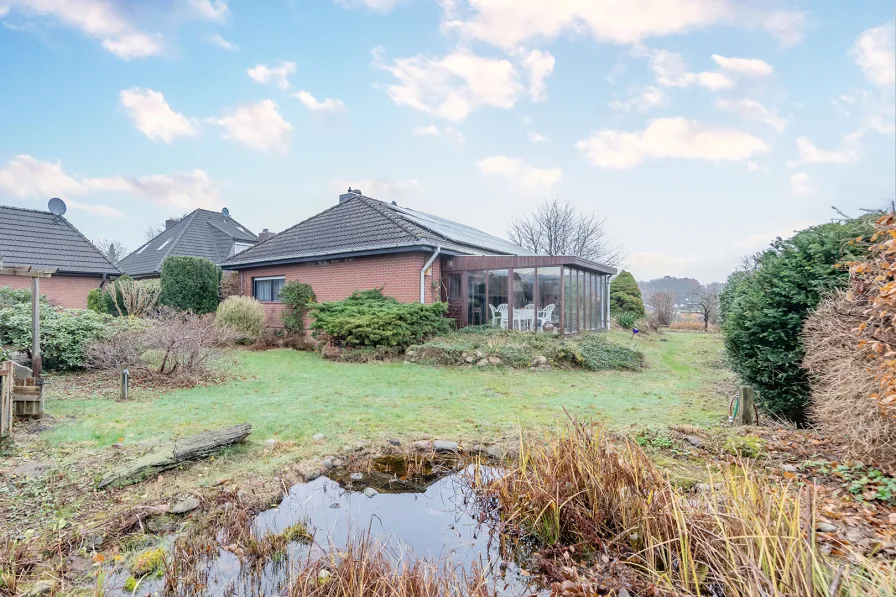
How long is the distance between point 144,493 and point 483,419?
3.46m

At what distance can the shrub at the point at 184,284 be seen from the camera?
46.0 feet

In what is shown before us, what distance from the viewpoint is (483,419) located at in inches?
210

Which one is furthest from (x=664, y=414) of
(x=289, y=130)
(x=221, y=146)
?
(x=221, y=146)

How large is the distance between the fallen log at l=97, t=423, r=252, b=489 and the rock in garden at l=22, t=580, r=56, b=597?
4.25 ft

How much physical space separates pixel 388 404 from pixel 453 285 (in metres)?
7.32

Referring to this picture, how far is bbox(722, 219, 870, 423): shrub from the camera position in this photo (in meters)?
4.55

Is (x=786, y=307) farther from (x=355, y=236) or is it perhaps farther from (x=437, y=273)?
(x=355, y=236)

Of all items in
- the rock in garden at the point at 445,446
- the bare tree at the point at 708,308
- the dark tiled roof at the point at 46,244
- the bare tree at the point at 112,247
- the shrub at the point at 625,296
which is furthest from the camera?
the bare tree at the point at 112,247

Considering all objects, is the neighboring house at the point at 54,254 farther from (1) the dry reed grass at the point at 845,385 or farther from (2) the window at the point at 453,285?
(1) the dry reed grass at the point at 845,385

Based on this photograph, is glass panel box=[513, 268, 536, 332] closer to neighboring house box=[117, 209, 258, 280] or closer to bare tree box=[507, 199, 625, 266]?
neighboring house box=[117, 209, 258, 280]

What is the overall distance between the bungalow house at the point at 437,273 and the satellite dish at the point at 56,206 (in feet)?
34.9

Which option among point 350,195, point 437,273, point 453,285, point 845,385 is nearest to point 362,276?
point 437,273

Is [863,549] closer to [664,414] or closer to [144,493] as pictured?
[664,414]

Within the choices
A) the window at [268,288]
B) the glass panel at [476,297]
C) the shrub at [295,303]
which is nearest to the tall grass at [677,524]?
the glass panel at [476,297]
